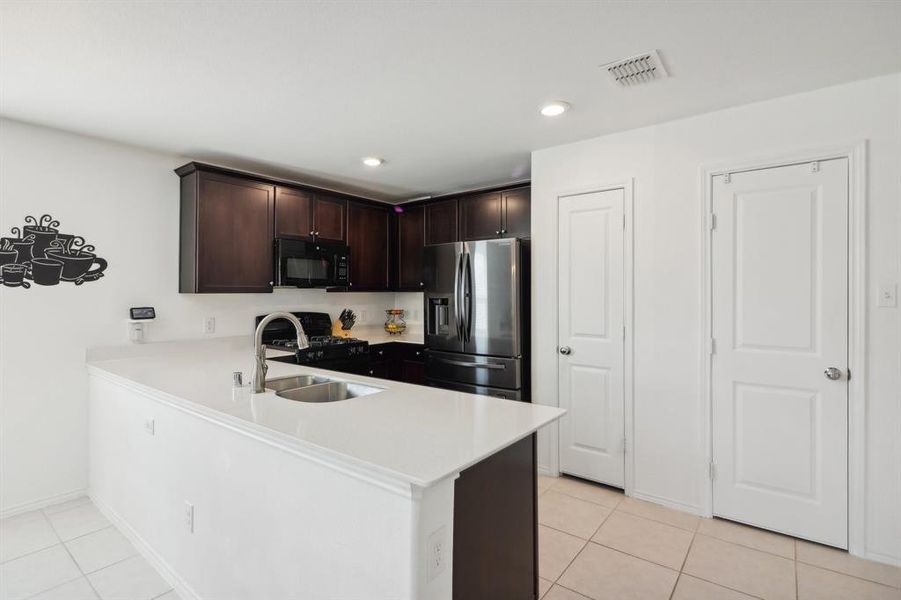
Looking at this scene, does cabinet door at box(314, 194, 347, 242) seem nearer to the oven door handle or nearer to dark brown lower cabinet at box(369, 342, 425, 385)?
dark brown lower cabinet at box(369, 342, 425, 385)

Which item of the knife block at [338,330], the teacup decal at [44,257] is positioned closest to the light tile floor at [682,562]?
the knife block at [338,330]

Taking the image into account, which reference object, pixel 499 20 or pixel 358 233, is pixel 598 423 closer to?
pixel 499 20

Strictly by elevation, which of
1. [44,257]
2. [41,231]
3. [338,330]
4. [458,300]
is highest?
[41,231]

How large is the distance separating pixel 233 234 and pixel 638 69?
2879 mm

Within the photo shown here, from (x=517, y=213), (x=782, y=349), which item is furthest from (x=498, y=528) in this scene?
(x=517, y=213)

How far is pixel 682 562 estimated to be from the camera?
2254 millimetres

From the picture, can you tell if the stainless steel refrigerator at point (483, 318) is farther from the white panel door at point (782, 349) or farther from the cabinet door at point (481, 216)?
the white panel door at point (782, 349)

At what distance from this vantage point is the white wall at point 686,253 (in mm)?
2209

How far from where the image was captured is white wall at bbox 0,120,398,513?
275 centimetres

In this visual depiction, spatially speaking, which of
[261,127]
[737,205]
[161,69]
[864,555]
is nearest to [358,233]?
[261,127]

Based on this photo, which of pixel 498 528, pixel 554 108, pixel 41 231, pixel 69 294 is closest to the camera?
pixel 498 528

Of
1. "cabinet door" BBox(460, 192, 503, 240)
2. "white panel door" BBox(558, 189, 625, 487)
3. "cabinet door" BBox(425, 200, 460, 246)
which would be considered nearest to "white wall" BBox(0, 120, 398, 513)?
"cabinet door" BBox(425, 200, 460, 246)

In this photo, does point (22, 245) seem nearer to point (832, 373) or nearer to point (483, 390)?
point (483, 390)

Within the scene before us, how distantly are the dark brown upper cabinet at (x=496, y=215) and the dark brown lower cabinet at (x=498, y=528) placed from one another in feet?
7.95
